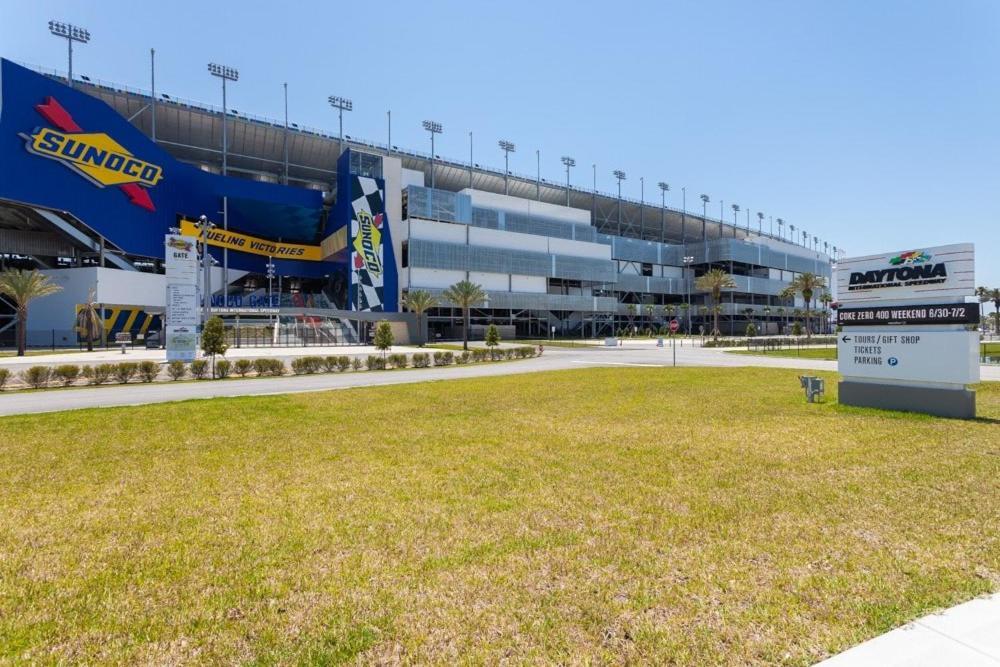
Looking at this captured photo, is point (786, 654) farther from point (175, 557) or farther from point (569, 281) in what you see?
point (569, 281)

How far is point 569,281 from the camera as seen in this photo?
9512 centimetres

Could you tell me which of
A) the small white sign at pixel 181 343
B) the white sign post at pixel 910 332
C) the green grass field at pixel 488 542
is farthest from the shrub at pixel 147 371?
the white sign post at pixel 910 332

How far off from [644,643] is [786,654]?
952 mm

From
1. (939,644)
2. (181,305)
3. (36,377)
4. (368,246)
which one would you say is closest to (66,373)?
(36,377)

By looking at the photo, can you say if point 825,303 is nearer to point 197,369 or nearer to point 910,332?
point 910,332

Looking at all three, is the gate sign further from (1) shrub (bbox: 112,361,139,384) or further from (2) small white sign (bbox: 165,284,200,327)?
(2) small white sign (bbox: 165,284,200,327)

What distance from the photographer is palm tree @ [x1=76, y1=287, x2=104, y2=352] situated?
49125 millimetres

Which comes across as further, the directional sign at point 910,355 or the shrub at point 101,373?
the shrub at point 101,373

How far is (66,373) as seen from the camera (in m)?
22.2

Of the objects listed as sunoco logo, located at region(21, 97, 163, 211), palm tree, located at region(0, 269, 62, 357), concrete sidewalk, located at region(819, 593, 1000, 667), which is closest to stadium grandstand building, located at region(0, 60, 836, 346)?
sunoco logo, located at region(21, 97, 163, 211)

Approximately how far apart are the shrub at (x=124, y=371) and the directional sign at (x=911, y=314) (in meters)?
28.9

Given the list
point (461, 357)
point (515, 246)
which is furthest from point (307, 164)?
point (461, 357)

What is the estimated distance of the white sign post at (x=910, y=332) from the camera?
13141 mm

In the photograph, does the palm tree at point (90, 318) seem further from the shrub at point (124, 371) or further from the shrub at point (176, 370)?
the shrub at point (176, 370)
